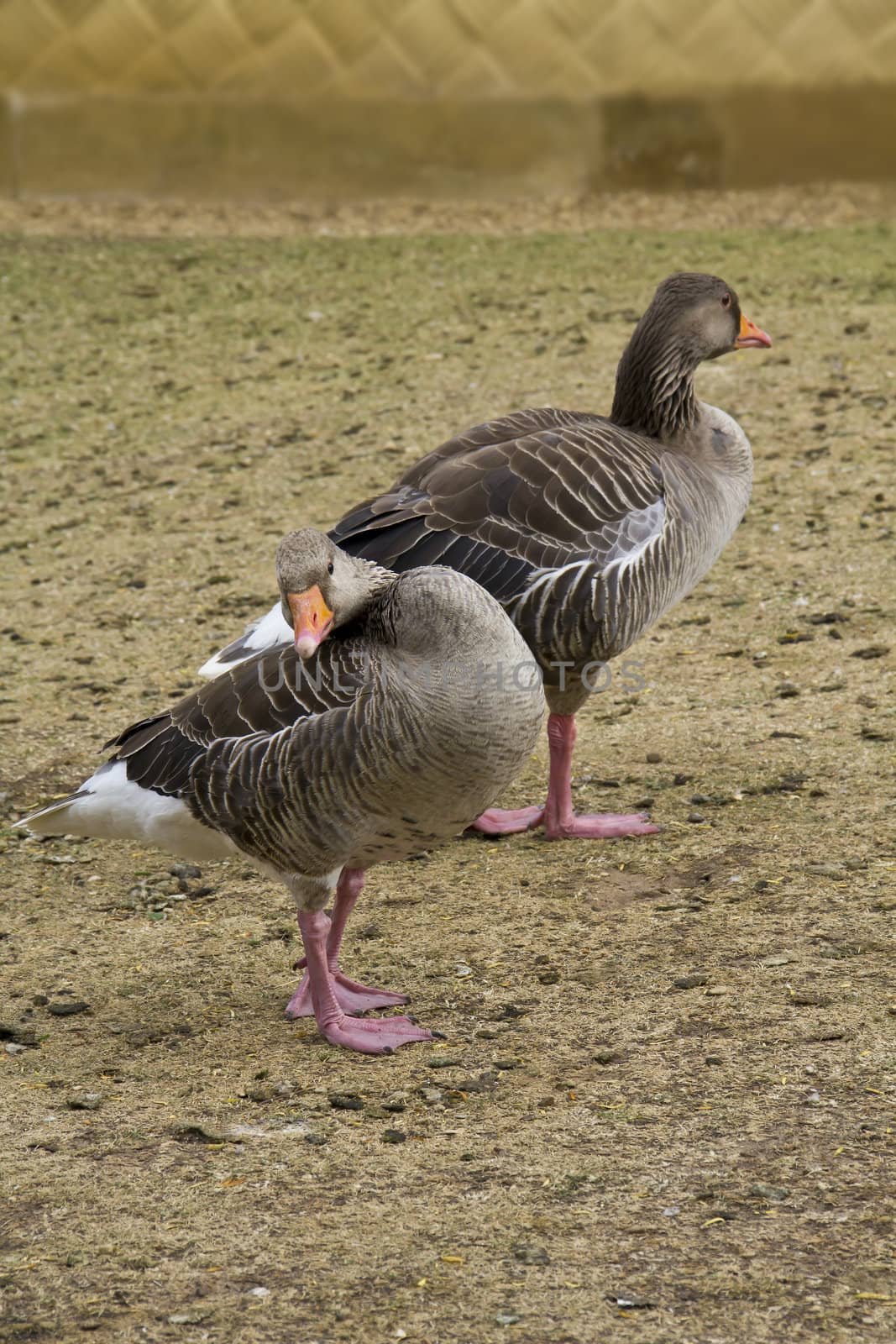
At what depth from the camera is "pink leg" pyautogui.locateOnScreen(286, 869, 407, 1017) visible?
435cm

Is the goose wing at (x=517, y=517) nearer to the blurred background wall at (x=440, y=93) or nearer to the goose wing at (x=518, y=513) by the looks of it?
the goose wing at (x=518, y=513)

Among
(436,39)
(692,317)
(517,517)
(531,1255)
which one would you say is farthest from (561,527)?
(436,39)

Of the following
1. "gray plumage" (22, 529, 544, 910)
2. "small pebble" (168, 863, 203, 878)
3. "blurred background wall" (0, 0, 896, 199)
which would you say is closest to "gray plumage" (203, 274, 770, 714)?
"gray plumage" (22, 529, 544, 910)

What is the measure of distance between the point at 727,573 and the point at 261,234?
22.7 ft

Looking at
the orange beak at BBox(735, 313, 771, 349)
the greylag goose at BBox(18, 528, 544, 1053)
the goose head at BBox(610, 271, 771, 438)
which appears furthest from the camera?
the orange beak at BBox(735, 313, 771, 349)

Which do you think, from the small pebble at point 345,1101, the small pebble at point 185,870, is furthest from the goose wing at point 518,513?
the small pebble at point 345,1101

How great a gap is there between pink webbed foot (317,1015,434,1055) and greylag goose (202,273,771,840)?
1.11m

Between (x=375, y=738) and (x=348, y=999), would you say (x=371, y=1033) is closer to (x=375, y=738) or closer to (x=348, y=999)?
(x=348, y=999)

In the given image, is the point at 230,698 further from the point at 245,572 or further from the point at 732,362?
the point at 732,362

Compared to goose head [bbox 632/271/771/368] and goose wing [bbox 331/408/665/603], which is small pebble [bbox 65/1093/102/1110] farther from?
goose head [bbox 632/271/771/368]

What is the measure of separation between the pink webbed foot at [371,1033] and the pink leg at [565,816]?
1255mm

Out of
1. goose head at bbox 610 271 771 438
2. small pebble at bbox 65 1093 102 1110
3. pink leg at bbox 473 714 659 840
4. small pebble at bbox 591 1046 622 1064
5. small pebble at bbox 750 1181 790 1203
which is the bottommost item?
small pebble at bbox 65 1093 102 1110

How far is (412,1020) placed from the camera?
426 cm

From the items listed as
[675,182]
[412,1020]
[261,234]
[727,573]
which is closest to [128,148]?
[261,234]
